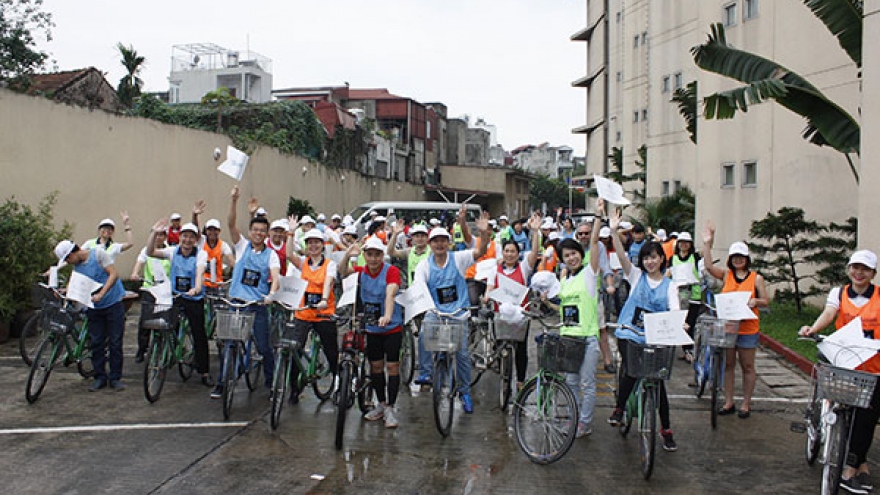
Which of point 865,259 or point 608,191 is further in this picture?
point 608,191

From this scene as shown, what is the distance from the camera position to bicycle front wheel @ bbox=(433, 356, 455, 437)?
736cm

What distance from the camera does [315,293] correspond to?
27.1ft

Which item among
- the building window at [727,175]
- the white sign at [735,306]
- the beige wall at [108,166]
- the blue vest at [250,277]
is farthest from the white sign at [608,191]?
the building window at [727,175]

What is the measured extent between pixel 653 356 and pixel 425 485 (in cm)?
213

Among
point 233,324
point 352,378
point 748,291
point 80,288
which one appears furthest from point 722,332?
point 80,288

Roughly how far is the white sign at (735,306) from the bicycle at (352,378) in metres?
3.65

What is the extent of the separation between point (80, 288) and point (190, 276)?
128cm

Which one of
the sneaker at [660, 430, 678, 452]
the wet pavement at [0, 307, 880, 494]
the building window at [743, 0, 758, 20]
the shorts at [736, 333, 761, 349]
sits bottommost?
the wet pavement at [0, 307, 880, 494]

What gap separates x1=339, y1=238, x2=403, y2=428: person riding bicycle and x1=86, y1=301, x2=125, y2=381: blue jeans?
333 cm

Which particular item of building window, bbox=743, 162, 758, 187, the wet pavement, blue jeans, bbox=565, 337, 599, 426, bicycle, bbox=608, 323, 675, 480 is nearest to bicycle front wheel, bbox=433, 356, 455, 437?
the wet pavement

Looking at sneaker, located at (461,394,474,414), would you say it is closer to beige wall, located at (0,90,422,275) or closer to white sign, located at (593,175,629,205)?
white sign, located at (593,175,629,205)

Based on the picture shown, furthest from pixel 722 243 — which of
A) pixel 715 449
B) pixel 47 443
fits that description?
pixel 47 443

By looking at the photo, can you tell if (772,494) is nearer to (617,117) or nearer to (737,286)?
(737,286)

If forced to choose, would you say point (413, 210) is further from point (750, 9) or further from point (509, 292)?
point (509, 292)
